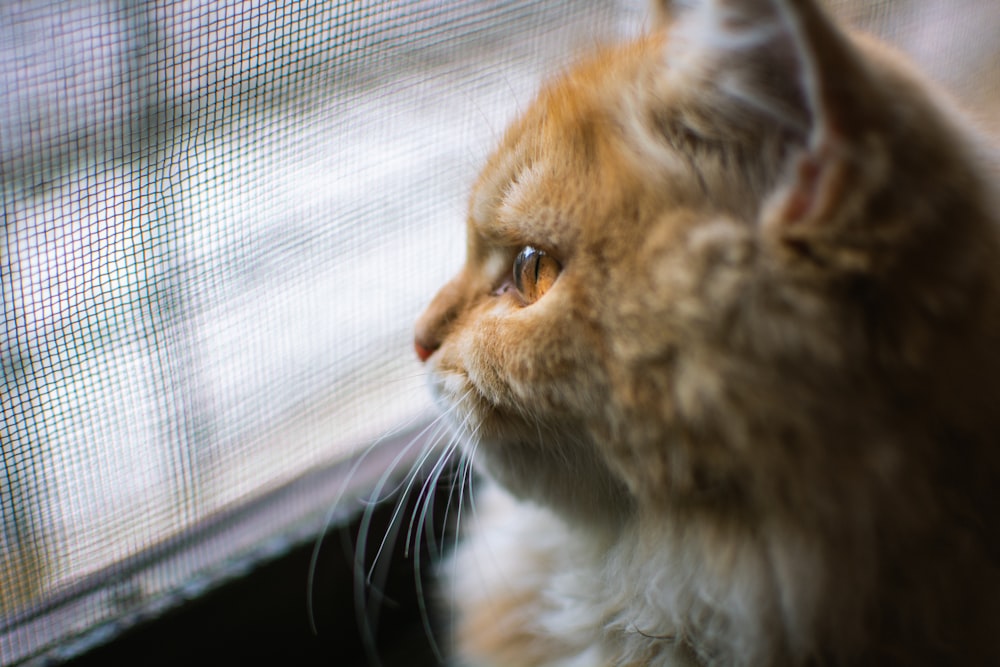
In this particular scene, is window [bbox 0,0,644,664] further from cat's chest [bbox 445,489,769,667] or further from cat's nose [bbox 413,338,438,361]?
cat's chest [bbox 445,489,769,667]

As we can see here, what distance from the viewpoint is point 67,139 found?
687 millimetres

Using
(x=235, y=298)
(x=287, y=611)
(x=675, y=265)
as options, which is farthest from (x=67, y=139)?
(x=287, y=611)

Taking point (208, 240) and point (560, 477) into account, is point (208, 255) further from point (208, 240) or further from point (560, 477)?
point (560, 477)

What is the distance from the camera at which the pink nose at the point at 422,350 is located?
0.85m

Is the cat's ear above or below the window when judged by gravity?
above

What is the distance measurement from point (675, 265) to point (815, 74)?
0.54 feet

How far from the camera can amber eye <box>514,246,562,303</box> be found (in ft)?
2.25

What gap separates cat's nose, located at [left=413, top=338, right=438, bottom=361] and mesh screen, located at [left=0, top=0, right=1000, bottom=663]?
81 millimetres

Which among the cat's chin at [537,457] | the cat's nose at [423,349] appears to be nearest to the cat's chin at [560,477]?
the cat's chin at [537,457]

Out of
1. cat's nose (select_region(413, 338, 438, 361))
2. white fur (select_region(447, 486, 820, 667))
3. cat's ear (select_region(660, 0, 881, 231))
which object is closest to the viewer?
cat's ear (select_region(660, 0, 881, 231))

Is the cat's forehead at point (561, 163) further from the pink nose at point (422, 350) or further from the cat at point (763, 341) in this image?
the pink nose at point (422, 350)

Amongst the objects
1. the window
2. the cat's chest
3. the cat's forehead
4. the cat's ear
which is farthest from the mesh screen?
the cat's ear

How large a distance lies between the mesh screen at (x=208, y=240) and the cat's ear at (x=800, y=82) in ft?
1.30

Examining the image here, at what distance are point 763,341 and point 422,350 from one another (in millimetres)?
425
